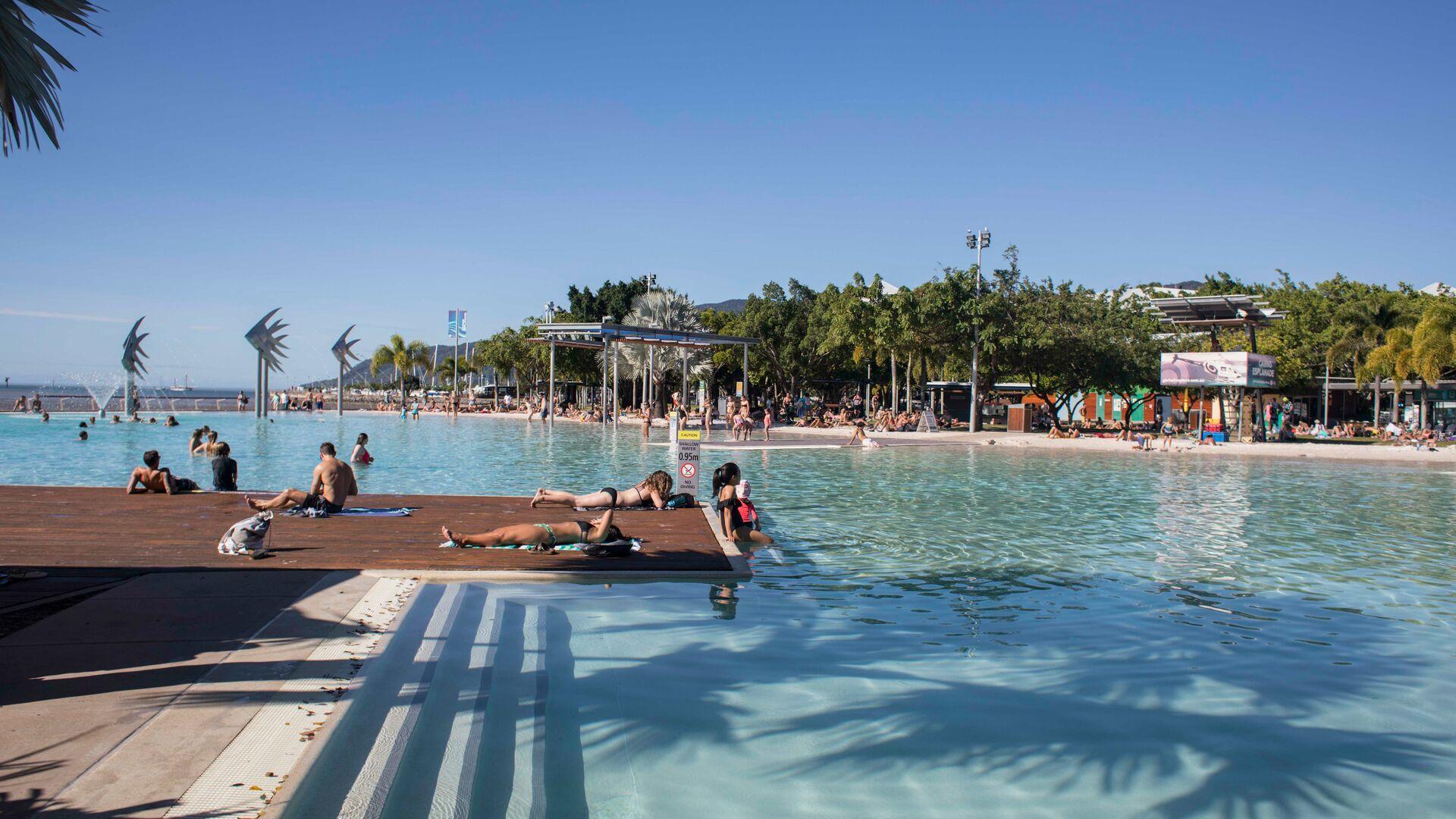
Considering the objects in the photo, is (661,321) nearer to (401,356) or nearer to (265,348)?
(265,348)

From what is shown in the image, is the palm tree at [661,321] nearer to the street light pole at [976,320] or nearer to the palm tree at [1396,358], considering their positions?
the street light pole at [976,320]

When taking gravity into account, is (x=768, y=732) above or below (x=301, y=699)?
below

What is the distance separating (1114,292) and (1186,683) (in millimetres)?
48396

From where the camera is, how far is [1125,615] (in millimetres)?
9258

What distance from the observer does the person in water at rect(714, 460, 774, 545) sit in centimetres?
1207

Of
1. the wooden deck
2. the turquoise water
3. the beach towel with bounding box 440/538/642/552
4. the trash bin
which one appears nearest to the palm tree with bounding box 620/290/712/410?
the trash bin

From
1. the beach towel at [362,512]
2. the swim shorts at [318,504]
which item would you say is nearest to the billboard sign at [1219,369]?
the beach towel at [362,512]

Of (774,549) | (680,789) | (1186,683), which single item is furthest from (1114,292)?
(680,789)

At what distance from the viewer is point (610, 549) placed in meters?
10.4

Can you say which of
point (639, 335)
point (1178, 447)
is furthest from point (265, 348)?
point (1178, 447)

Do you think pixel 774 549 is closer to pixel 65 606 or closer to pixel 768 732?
pixel 768 732

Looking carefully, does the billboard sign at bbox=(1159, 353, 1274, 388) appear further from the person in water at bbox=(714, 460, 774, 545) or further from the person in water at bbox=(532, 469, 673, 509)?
the person in water at bbox=(714, 460, 774, 545)

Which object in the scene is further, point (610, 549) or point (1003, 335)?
point (1003, 335)

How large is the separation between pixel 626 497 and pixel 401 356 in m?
94.7
